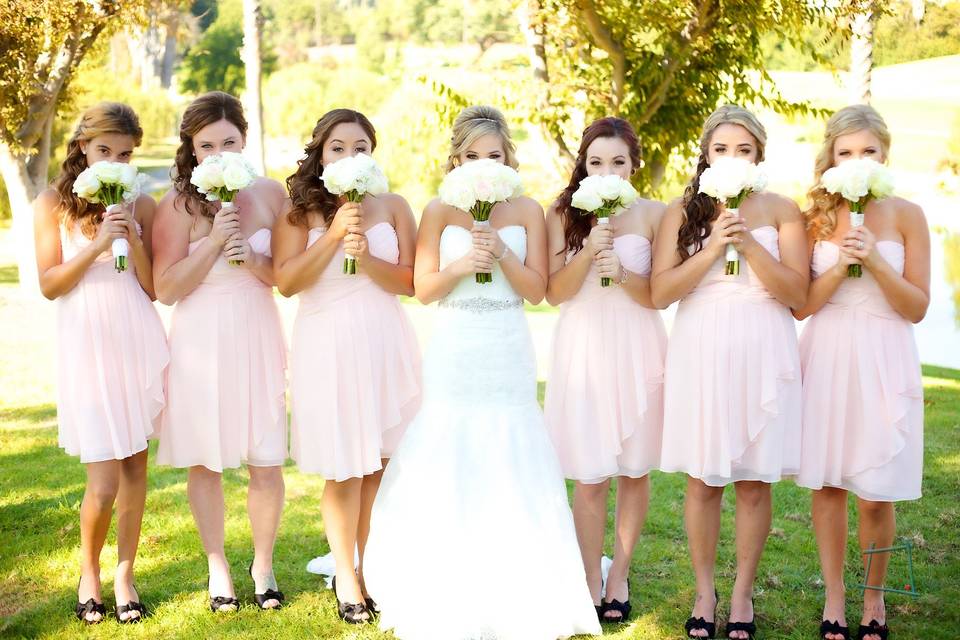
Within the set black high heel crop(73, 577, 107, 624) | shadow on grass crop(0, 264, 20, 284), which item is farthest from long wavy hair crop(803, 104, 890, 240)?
shadow on grass crop(0, 264, 20, 284)

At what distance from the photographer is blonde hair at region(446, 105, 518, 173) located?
4707mm

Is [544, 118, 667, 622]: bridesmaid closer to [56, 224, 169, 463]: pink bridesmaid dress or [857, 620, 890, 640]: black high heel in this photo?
[857, 620, 890, 640]: black high heel

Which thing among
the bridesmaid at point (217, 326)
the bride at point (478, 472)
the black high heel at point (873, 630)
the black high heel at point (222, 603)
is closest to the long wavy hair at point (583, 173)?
the bride at point (478, 472)

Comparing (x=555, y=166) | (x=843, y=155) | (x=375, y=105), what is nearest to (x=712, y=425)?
(x=843, y=155)

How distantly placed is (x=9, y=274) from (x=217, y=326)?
16.9 metres

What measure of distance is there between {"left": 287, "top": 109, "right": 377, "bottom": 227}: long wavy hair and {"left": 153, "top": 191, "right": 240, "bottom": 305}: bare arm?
0.31 m

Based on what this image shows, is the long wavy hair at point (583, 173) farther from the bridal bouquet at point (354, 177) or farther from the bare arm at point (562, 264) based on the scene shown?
the bridal bouquet at point (354, 177)

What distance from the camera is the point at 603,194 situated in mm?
4535

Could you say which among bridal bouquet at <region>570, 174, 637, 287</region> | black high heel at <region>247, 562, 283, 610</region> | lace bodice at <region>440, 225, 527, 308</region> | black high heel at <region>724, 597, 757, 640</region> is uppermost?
bridal bouquet at <region>570, 174, 637, 287</region>

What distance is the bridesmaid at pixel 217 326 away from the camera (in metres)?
4.93

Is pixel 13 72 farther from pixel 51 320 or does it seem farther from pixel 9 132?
pixel 51 320

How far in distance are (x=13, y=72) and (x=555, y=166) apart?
7468mm

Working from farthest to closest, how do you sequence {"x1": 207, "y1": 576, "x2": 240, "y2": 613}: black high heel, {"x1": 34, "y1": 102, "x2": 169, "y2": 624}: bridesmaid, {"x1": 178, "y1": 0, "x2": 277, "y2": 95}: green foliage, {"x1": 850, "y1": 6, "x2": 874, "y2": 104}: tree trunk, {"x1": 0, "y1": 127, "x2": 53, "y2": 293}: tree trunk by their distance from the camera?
{"x1": 178, "y1": 0, "x2": 277, "y2": 95}: green foliage → {"x1": 0, "y1": 127, "x2": 53, "y2": 293}: tree trunk → {"x1": 850, "y1": 6, "x2": 874, "y2": 104}: tree trunk → {"x1": 207, "y1": 576, "x2": 240, "y2": 613}: black high heel → {"x1": 34, "y1": 102, "x2": 169, "y2": 624}: bridesmaid

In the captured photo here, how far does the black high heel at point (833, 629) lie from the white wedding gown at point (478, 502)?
3.82 feet
